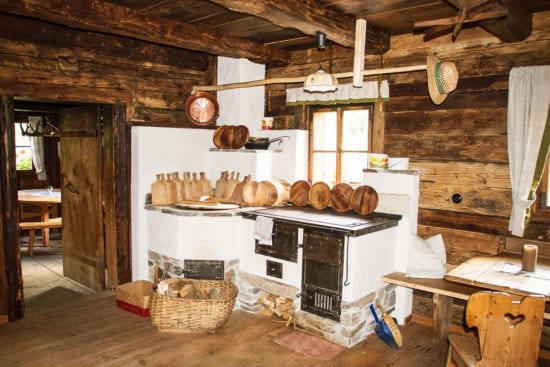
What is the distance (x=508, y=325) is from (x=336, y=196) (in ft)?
7.54

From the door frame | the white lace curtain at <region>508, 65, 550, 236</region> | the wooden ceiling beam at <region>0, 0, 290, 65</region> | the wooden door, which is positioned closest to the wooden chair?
the white lace curtain at <region>508, 65, 550, 236</region>

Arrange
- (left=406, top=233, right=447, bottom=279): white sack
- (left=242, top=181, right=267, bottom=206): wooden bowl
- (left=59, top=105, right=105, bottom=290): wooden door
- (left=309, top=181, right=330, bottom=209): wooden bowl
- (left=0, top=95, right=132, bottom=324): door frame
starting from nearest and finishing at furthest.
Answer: (left=406, top=233, right=447, bottom=279): white sack < (left=0, top=95, right=132, bottom=324): door frame < (left=309, top=181, right=330, bottom=209): wooden bowl < (left=242, top=181, right=267, bottom=206): wooden bowl < (left=59, top=105, right=105, bottom=290): wooden door

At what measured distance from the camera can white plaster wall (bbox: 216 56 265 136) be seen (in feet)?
17.0

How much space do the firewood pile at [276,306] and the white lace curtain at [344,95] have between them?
83.7 inches

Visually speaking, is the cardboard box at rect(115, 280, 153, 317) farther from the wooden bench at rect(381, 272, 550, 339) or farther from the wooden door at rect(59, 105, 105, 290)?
the wooden bench at rect(381, 272, 550, 339)

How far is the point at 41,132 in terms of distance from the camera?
27.9 ft

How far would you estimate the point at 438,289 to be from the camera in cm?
352

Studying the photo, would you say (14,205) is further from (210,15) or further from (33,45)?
(210,15)

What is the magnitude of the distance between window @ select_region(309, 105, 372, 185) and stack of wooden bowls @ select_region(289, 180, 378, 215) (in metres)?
0.31

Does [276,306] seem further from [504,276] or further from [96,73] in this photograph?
[96,73]

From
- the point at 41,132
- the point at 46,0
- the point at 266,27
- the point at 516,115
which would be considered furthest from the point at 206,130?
the point at 41,132

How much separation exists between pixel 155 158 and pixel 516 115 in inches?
139

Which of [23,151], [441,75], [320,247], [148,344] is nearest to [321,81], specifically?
[441,75]

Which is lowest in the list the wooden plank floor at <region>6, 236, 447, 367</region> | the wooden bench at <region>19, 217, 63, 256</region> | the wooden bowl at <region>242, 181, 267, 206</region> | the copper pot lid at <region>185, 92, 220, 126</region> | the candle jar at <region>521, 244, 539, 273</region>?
the wooden plank floor at <region>6, 236, 447, 367</region>
